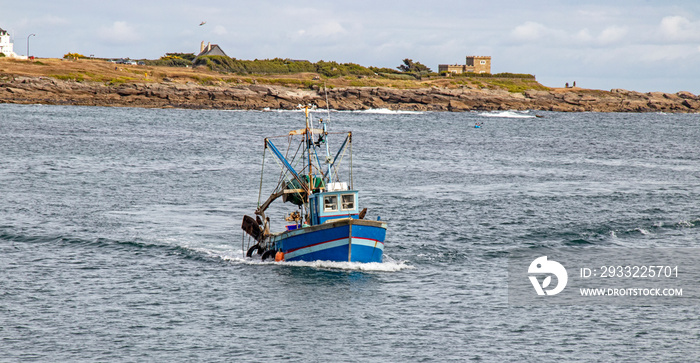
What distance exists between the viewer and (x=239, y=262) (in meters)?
45.0

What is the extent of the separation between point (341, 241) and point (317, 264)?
233 centimetres

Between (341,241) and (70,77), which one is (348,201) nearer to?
(341,241)

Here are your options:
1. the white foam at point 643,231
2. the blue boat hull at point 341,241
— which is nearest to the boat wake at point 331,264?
the blue boat hull at point 341,241

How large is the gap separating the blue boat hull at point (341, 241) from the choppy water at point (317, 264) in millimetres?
760

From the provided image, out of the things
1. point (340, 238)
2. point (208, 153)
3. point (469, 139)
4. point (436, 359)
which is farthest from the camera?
point (469, 139)

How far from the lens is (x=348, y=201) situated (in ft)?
142

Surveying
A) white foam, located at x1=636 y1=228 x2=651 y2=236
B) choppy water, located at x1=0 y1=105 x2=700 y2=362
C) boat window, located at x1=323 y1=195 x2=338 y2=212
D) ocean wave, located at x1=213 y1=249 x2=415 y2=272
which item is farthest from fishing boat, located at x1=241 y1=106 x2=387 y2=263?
white foam, located at x1=636 y1=228 x2=651 y2=236

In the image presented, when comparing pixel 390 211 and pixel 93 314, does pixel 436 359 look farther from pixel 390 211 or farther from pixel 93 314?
pixel 390 211

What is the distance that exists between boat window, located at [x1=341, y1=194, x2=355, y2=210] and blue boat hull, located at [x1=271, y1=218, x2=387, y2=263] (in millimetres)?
2484

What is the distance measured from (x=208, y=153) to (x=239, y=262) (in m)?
56.2

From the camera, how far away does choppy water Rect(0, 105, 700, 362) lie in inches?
1230

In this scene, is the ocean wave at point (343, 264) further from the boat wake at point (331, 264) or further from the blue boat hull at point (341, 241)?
the blue boat hull at point (341, 241)

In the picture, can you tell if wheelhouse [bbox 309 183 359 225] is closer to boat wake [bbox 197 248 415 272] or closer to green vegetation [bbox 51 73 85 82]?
boat wake [bbox 197 248 415 272]

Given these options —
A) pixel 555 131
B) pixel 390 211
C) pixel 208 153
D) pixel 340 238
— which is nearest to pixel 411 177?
pixel 390 211
